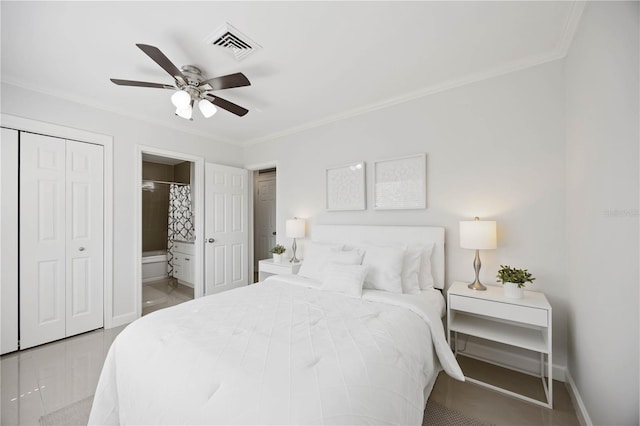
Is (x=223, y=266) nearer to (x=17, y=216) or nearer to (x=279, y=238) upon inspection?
(x=279, y=238)

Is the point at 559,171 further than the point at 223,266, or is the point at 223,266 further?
the point at 223,266

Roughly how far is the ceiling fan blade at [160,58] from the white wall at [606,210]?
248 centimetres

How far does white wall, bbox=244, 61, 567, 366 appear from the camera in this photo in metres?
2.16

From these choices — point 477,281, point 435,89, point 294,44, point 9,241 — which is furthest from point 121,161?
point 477,281

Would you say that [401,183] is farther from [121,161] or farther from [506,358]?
[121,161]

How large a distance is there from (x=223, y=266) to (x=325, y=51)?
3.44 metres

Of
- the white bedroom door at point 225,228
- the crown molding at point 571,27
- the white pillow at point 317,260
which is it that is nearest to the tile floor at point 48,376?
the white bedroom door at point 225,228

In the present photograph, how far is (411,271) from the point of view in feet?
7.94

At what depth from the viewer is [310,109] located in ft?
10.8

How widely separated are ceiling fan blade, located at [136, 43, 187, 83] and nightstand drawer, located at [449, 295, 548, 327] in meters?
2.76

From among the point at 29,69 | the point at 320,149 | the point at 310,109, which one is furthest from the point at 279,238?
the point at 29,69

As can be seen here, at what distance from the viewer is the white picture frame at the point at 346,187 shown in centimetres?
322

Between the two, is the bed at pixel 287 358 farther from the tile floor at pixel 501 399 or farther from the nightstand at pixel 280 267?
the nightstand at pixel 280 267

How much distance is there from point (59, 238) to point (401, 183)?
3800 millimetres
